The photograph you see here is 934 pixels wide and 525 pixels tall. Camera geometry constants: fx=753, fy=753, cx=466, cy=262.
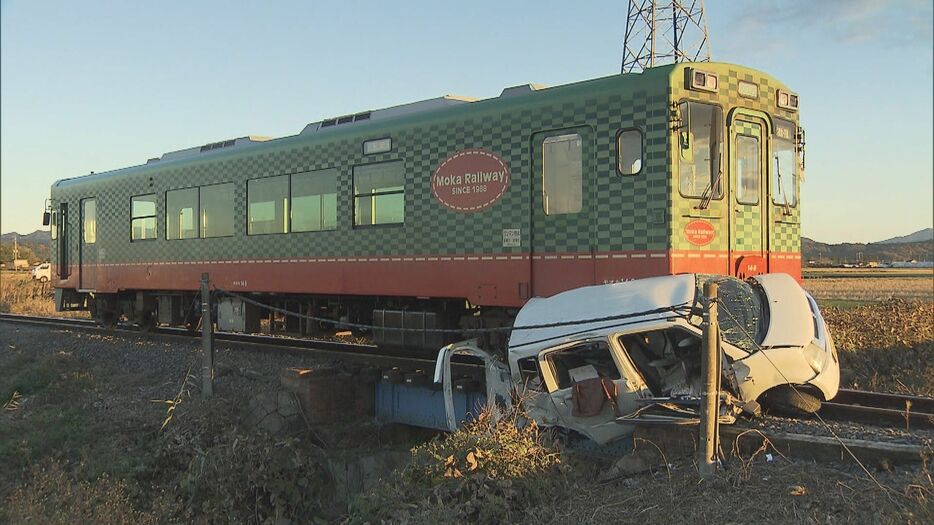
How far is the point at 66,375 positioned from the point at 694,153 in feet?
29.4

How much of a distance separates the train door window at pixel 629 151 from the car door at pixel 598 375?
2.35m

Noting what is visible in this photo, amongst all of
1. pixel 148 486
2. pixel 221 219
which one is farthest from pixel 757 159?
pixel 221 219

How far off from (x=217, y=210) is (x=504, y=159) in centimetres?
613

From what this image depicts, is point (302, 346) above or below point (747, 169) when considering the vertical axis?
below

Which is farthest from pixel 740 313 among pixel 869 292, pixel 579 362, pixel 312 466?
pixel 869 292

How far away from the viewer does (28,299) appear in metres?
25.6

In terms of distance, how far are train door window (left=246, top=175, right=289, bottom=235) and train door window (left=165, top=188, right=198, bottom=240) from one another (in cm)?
168

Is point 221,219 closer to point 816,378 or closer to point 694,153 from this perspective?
point 694,153

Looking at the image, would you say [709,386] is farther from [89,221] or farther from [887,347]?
[89,221]

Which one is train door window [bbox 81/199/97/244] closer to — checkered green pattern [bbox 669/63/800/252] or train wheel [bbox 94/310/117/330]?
train wheel [bbox 94/310/117/330]

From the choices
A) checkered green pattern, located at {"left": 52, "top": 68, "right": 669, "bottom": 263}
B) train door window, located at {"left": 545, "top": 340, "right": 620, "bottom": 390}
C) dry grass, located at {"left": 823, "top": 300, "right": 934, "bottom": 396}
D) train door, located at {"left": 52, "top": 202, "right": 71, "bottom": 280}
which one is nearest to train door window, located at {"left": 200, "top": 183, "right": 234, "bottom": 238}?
checkered green pattern, located at {"left": 52, "top": 68, "right": 669, "bottom": 263}

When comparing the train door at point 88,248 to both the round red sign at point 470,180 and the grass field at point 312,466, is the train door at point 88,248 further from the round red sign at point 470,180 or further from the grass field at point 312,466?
the round red sign at point 470,180

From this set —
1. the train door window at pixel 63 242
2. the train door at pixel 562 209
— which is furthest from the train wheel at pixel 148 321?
the train door at pixel 562 209

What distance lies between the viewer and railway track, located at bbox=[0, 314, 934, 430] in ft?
21.5
